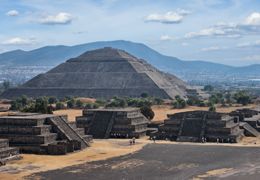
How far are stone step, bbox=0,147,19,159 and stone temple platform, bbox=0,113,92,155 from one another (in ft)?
10.8

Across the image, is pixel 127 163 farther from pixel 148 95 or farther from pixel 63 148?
pixel 148 95

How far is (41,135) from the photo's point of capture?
52.8 metres

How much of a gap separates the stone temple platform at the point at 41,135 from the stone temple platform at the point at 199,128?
632 inches

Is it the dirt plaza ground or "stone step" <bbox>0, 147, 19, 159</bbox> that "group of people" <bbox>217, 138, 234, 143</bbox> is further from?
"stone step" <bbox>0, 147, 19, 159</bbox>

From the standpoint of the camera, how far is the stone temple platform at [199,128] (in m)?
64.0

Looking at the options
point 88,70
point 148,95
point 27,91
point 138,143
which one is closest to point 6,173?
point 138,143

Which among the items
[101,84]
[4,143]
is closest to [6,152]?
[4,143]

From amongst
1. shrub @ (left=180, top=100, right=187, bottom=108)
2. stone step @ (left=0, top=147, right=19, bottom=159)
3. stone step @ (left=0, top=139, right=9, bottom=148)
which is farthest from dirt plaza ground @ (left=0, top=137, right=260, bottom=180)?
shrub @ (left=180, top=100, right=187, bottom=108)

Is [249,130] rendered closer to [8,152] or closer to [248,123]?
[248,123]

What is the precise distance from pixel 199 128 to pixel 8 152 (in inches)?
1227

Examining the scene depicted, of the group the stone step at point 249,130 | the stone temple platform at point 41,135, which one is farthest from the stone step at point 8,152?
the stone step at point 249,130

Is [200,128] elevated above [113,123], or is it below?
below

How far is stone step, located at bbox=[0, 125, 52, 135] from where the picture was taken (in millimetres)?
53094

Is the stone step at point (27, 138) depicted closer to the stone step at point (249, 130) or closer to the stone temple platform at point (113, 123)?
the stone temple platform at point (113, 123)
